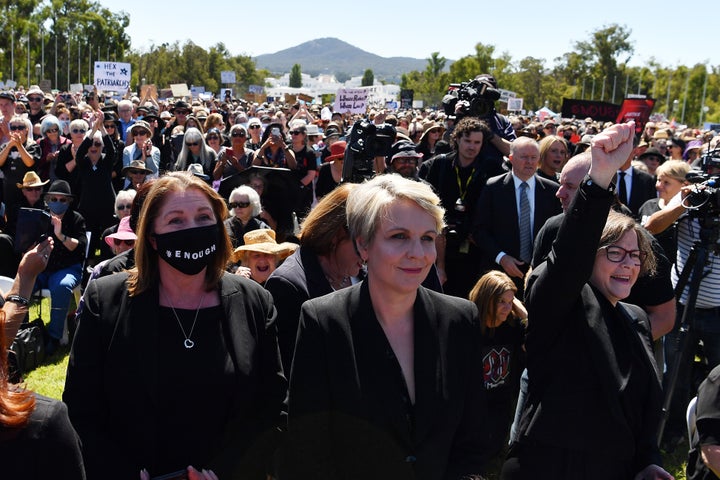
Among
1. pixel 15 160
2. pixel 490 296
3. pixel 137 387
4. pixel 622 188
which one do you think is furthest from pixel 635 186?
pixel 15 160

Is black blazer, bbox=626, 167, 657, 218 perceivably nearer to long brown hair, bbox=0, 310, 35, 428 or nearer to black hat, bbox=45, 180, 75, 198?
black hat, bbox=45, 180, 75, 198

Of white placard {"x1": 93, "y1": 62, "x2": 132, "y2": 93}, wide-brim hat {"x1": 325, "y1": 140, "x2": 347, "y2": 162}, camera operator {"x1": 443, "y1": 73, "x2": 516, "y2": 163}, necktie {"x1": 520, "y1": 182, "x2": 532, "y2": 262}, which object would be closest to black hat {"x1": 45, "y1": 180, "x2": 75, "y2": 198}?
wide-brim hat {"x1": 325, "y1": 140, "x2": 347, "y2": 162}

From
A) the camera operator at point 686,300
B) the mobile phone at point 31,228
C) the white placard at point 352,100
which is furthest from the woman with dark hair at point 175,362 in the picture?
the white placard at point 352,100

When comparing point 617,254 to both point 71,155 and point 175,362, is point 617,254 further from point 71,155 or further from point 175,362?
point 71,155

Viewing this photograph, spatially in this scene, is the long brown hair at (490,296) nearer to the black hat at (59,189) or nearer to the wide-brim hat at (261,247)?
the wide-brim hat at (261,247)

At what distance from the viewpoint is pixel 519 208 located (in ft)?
18.7

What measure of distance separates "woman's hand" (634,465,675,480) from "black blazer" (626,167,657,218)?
15.2ft

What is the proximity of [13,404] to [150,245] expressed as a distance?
1103mm

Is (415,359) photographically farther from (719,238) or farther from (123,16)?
(123,16)

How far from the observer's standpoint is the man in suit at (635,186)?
6.79 meters

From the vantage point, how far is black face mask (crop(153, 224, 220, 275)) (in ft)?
8.66

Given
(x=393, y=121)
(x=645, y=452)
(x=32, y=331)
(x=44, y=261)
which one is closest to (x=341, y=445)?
(x=645, y=452)

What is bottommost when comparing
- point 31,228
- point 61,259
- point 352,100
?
point 61,259

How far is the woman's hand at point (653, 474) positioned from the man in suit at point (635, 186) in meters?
4.60
